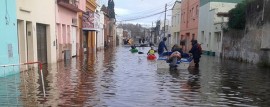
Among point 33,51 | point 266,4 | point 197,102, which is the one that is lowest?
point 197,102

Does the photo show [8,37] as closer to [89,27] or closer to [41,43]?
[41,43]

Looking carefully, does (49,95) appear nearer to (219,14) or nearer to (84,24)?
(84,24)

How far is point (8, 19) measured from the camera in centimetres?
1341

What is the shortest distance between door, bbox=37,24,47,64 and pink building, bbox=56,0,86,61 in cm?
225

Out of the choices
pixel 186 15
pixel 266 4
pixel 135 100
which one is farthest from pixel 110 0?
pixel 135 100

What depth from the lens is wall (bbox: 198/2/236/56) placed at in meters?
32.2

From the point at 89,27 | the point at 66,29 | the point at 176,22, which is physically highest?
the point at 176,22

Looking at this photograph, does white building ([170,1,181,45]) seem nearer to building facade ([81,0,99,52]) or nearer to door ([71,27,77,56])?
building facade ([81,0,99,52])

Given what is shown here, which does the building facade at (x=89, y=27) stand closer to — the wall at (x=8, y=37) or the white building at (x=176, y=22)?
the white building at (x=176, y=22)

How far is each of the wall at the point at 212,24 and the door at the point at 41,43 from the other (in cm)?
1684

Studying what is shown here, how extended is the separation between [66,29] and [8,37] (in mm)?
12055

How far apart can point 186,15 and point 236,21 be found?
62.6 ft

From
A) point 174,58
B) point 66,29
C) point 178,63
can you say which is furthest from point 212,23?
point 174,58

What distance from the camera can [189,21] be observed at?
44.4 m
